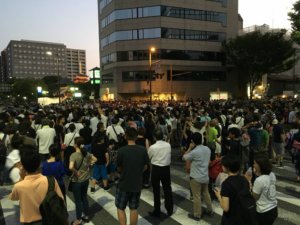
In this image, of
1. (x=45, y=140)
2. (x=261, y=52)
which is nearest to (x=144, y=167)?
(x=45, y=140)

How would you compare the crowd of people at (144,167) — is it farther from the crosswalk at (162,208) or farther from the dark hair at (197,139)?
the crosswalk at (162,208)

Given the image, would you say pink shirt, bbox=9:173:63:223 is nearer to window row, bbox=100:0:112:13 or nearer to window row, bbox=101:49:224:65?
window row, bbox=101:49:224:65

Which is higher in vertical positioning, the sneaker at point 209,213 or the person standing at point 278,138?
the person standing at point 278,138

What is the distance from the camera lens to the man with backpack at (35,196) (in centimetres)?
377

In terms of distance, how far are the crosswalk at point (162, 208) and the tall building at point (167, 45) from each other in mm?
44010

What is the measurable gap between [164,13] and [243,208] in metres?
54.2

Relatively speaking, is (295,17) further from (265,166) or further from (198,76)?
(198,76)

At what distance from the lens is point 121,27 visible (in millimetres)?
55625

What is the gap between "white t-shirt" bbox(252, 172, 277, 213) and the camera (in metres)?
4.31

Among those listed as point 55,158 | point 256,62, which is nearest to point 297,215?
point 55,158

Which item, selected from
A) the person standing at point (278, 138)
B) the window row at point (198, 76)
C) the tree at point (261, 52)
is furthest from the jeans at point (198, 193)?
the window row at point (198, 76)

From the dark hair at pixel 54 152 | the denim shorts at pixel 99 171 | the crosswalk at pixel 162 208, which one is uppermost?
the dark hair at pixel 54 152

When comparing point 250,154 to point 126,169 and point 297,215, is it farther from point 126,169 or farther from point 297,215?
point 126,169

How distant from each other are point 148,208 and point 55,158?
2660mm
